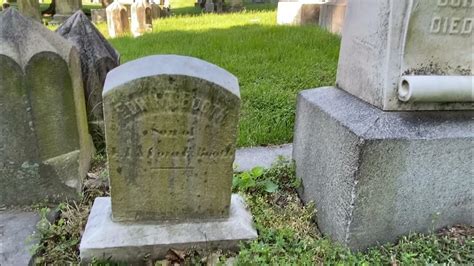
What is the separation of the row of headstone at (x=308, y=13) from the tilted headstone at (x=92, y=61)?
4.67m

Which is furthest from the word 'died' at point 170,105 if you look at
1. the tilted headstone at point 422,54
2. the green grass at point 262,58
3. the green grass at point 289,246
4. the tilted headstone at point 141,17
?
the tilted headstone at point 141,17

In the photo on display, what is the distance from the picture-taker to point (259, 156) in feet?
10.5

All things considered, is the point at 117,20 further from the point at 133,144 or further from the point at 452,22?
the point at 452,22

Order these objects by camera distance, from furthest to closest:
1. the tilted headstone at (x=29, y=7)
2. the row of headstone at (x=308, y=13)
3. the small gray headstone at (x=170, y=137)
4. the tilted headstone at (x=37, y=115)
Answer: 1. the tilted headstone at (x=29, y=7)
2. the row of headstone at (x=308, y=13)
3. the tilted headstone at (x=37, y=115)
4. the small gray headstone at (x=170, y=137)

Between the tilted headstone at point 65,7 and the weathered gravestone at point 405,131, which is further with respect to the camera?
the tilted headstone at point 65,7

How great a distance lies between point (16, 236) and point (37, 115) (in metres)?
0.68

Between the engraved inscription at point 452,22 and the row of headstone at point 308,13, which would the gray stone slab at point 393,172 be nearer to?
the engraved inscription at point 452,22

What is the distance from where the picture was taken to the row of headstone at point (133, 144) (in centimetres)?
184

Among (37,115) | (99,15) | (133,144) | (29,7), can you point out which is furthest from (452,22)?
(99,15)

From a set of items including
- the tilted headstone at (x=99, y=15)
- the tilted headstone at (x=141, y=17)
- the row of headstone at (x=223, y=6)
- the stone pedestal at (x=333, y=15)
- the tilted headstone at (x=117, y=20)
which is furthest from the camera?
the row of headstone at (x=223, y=6)

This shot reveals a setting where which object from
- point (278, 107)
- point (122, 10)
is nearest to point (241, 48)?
point (278, 107)

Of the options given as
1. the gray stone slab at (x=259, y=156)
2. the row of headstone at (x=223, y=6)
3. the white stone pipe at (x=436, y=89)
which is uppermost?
the row of headstone at (x=223, y=6)

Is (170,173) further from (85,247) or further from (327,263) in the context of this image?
(327,263)

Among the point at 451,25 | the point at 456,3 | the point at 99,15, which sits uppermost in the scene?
the point at 456,3
